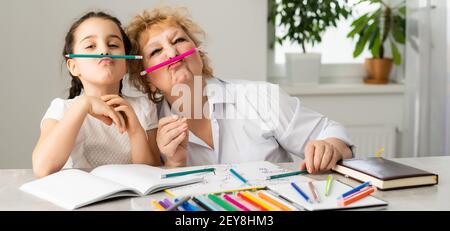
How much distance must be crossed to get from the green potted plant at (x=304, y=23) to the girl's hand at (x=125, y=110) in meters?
1.71

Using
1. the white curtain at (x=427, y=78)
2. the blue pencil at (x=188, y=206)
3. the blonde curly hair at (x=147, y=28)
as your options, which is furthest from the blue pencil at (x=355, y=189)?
the white curtain at (x=427, y=78)

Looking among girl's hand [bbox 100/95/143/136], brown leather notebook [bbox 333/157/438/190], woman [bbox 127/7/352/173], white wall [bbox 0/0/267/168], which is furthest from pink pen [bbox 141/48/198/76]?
white wall [bbox 0/0/267/168]

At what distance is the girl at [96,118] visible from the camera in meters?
1.40

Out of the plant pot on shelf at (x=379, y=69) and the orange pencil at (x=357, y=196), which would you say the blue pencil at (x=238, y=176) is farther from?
the plant pot on shelf at (x=379, y=69)

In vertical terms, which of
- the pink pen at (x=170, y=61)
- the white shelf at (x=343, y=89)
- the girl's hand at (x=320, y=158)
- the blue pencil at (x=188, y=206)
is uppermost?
the pink pen at (x=170, y=61)

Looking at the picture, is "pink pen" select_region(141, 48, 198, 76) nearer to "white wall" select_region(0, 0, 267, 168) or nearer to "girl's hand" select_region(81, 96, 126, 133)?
"girl's hand" select_region(81, 96, 126, 133)

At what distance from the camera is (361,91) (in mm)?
3105

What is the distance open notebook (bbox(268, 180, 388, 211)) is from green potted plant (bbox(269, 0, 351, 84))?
6.28 ft

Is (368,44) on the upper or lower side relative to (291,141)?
upper

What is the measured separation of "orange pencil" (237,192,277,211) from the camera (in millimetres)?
1039
